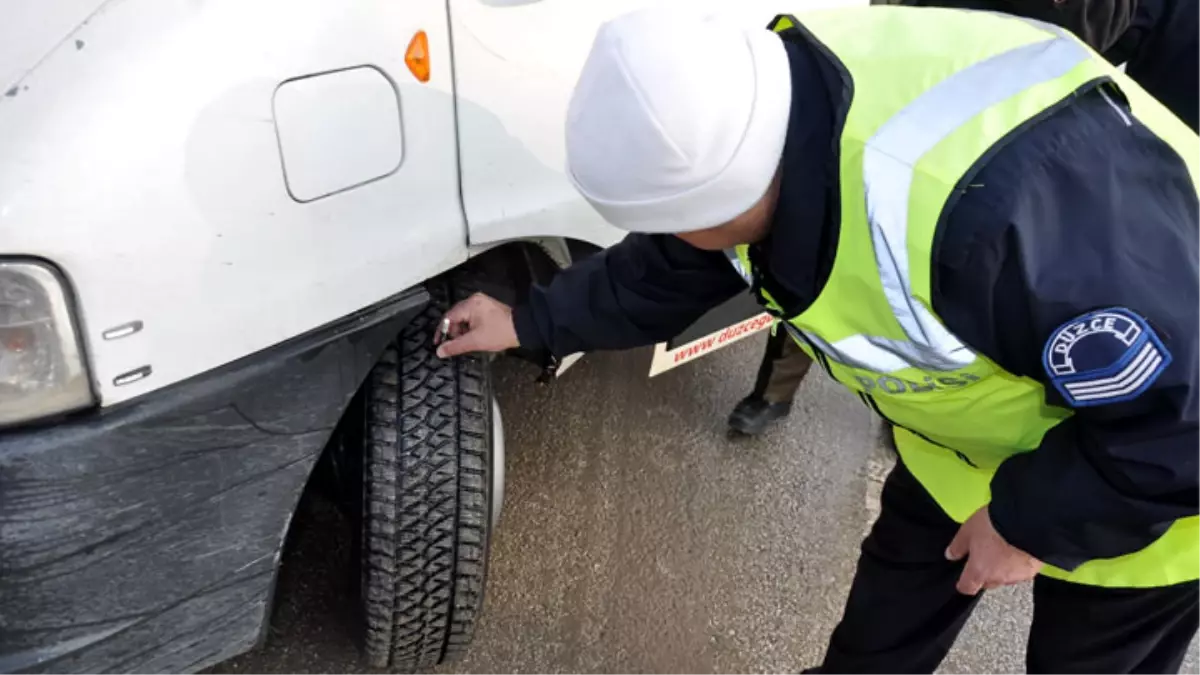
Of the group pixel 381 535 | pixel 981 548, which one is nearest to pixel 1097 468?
pixel 981 548

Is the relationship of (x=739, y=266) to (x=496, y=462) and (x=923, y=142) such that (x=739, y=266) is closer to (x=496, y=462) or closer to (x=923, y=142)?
(x=923, y=142)

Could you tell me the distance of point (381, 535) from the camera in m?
1.86

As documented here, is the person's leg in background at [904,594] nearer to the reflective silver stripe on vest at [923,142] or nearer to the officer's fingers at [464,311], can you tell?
the reflective silver stripe on vest at [923,142]

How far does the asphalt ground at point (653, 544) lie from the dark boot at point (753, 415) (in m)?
0.04

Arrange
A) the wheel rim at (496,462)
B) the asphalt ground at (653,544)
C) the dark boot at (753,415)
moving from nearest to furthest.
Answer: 1. the wheel rim at (496,462)
2. the asphalt ground at (653,544)
3. the dark boot at (753,415)

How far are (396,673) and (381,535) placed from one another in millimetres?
566

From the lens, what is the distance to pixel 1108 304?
1.11 m

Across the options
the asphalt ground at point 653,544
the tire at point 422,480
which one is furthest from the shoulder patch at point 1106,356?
the asphalt ground at point 653,544

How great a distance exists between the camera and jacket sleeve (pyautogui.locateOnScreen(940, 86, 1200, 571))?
1.11 m

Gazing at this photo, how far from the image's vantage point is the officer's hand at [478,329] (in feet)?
5.98

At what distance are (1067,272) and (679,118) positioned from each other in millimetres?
441

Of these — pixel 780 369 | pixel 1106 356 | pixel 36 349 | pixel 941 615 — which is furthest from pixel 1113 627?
pixel 36 349

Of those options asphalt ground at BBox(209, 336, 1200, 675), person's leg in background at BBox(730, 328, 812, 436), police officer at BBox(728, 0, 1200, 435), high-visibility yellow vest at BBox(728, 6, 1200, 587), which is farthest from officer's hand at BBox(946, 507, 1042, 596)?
person's leg in background at BBox(730, 328, 812, 436)

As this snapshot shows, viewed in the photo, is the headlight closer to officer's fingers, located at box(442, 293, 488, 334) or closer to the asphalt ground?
officer's fingers, located at box(442, 293, 488, 334)
